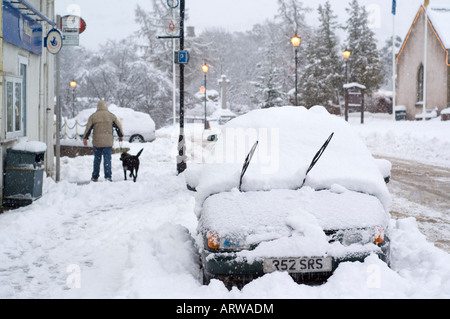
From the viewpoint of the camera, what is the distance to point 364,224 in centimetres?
463

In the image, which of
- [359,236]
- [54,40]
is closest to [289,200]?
[359,236]

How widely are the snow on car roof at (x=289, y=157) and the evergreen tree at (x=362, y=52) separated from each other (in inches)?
1766

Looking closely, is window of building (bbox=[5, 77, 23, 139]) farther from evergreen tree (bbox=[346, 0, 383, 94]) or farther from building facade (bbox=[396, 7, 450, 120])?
evergreen tree (bbox=[346, 0, 383, 94])

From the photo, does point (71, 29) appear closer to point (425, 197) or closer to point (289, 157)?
point (289, 157)

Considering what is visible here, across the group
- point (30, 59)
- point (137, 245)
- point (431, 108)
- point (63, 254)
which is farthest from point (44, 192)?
point (431, 108)

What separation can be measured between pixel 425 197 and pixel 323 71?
39.7 m

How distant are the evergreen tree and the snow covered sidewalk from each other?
138 ft

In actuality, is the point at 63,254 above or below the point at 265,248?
below

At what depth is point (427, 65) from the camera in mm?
37094

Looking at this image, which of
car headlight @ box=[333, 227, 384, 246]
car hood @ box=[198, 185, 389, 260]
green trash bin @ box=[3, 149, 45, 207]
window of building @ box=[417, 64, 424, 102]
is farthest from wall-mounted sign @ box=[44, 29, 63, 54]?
window of building @ box=[417, 64, 424, 102]

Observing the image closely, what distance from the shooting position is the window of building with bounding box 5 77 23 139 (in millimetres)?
10188
